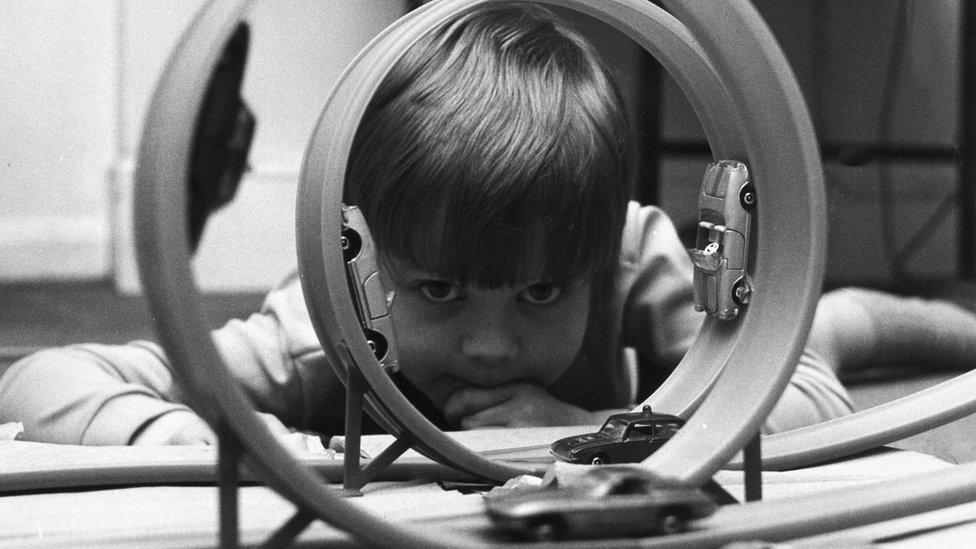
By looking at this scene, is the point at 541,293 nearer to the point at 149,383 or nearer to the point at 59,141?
the point at 149,383

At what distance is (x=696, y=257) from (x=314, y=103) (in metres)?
1.29

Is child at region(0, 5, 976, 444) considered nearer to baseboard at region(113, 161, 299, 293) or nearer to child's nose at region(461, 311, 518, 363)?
child's nose at region(461, 311, 518, 363)

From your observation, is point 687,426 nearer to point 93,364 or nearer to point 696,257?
point 696,257

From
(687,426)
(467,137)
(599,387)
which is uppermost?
(467,137)

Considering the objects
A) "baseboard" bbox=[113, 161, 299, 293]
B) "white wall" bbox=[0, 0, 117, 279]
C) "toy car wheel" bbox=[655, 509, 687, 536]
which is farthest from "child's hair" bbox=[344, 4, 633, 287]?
"white wall" bbox=[0, 0, 117, 279]

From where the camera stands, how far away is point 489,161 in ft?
2.62

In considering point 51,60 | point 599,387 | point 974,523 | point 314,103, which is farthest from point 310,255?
point 51,60

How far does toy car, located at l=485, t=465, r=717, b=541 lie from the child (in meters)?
0.37

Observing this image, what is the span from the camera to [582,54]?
91 cm

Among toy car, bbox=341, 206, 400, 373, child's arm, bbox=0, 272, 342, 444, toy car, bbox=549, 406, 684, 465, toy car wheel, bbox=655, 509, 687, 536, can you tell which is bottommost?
child's arm, bbox=0, 272, 342, 444

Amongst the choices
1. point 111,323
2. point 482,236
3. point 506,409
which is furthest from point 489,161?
point 111,323

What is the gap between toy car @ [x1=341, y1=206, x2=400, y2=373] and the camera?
0.63 metres

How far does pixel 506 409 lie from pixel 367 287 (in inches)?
9.5

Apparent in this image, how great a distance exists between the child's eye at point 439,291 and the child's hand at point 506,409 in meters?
0.08
